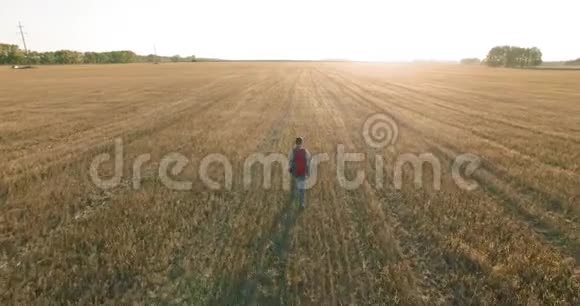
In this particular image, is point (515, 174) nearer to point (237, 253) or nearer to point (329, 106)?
point (237, 253)

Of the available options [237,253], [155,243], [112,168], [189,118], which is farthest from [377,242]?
[189,118]

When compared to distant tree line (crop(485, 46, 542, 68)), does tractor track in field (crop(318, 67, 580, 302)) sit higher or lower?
lower

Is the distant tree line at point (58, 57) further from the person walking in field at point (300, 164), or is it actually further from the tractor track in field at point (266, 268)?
the tractor track in field at point (266, 268)

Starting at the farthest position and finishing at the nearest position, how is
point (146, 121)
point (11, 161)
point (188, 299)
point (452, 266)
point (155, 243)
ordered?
point (146, 121) → point (11, 161) → point (155, 243) → point (452, 266) → point (188, 299)

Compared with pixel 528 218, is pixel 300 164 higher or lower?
higher

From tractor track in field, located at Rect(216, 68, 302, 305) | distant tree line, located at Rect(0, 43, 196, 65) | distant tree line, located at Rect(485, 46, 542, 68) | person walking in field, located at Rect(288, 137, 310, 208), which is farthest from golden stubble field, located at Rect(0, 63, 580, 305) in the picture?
distant tree line, located at Rect(485, 46, 542, 68)

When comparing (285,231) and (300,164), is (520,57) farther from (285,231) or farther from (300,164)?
(285,231)

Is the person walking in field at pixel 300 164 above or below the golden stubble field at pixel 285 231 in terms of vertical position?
above

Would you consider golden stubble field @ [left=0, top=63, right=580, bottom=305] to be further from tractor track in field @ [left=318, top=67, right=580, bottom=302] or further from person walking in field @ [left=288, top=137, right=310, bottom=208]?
person walking in field @ [left=288, top=137, right=310, bottom=208]

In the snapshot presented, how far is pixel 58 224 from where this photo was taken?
A: 6.85 meters

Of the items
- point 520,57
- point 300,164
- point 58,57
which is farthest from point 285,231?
point 520,57

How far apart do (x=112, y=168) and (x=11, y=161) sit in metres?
3.62

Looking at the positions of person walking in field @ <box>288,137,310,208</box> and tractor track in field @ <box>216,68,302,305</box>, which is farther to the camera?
person walking in field @ <box>288,137,310,208</box>

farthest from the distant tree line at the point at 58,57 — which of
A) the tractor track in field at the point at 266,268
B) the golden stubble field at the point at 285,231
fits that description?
the tractor track in field at the point at 266,268
